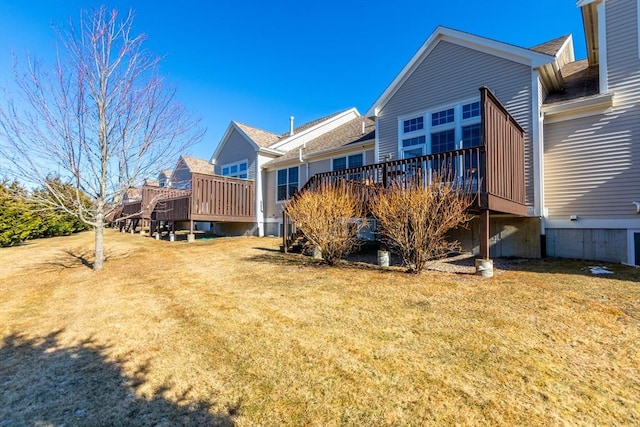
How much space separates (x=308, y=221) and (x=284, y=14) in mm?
13237

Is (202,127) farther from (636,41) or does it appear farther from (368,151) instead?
(636,41)

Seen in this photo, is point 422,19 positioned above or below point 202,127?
above

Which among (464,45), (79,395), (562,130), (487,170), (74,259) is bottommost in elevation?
(79,395)

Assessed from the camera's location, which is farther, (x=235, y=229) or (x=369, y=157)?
(x=235, y=229)

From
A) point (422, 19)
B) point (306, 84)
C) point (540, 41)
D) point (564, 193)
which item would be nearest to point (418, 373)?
point (564, 193)

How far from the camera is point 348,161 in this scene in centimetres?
1454

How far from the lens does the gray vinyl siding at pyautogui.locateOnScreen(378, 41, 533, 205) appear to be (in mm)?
9250

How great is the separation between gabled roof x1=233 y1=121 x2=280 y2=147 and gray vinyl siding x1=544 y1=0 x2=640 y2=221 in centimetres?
1366

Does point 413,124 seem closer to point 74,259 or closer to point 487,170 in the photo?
point 487,170

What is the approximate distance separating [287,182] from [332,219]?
9.19m

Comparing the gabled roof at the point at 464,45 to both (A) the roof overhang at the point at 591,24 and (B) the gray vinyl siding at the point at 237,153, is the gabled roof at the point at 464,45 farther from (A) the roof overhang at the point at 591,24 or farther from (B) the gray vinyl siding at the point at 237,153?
(B) the gray vinyl siding at the point at 237,153

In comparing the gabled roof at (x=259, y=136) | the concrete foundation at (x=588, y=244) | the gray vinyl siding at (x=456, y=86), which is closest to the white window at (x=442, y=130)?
the gray vinyl siding at (x=456, y=86)

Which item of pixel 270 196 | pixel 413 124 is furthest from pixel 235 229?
pixel 413 124

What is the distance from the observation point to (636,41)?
8.42m
